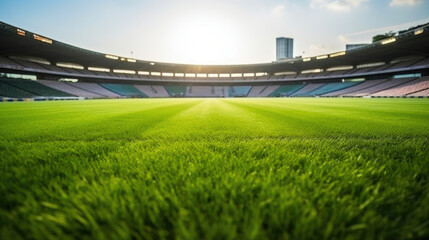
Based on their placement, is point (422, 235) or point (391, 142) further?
point (391, 142)

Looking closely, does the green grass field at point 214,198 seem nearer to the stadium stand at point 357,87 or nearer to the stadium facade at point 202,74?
the stadium facade at point 202,74

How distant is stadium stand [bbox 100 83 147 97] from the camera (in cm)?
4253

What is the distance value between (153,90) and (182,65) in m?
10.7

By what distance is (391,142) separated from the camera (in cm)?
201

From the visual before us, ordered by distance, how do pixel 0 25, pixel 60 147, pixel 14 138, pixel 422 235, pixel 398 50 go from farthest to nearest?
pixel 398 50
pixel 0 25
pixel 14 138
pixel 60 147
pixel 422 235

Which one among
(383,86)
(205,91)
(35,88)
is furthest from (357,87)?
(35,88)

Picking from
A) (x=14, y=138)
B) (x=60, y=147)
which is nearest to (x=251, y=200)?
(x=60, y=147)

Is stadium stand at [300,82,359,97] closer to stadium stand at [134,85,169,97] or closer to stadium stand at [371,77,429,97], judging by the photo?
stadium stand at [371,77,429,97]

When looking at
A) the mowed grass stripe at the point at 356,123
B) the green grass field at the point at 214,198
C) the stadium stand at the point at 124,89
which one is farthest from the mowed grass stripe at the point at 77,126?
the stadium stand at the point at 124,89

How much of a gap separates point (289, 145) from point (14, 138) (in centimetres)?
343

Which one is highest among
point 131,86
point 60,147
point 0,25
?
point 0,25

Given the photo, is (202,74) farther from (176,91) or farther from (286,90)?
(286,90)

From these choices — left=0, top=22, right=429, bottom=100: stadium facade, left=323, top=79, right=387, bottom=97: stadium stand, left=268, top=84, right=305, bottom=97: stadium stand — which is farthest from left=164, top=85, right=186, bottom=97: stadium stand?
left=323, top=79, right=387, bottom=97: stadium stand

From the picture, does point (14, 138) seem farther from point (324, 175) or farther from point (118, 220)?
point (324, 175)
